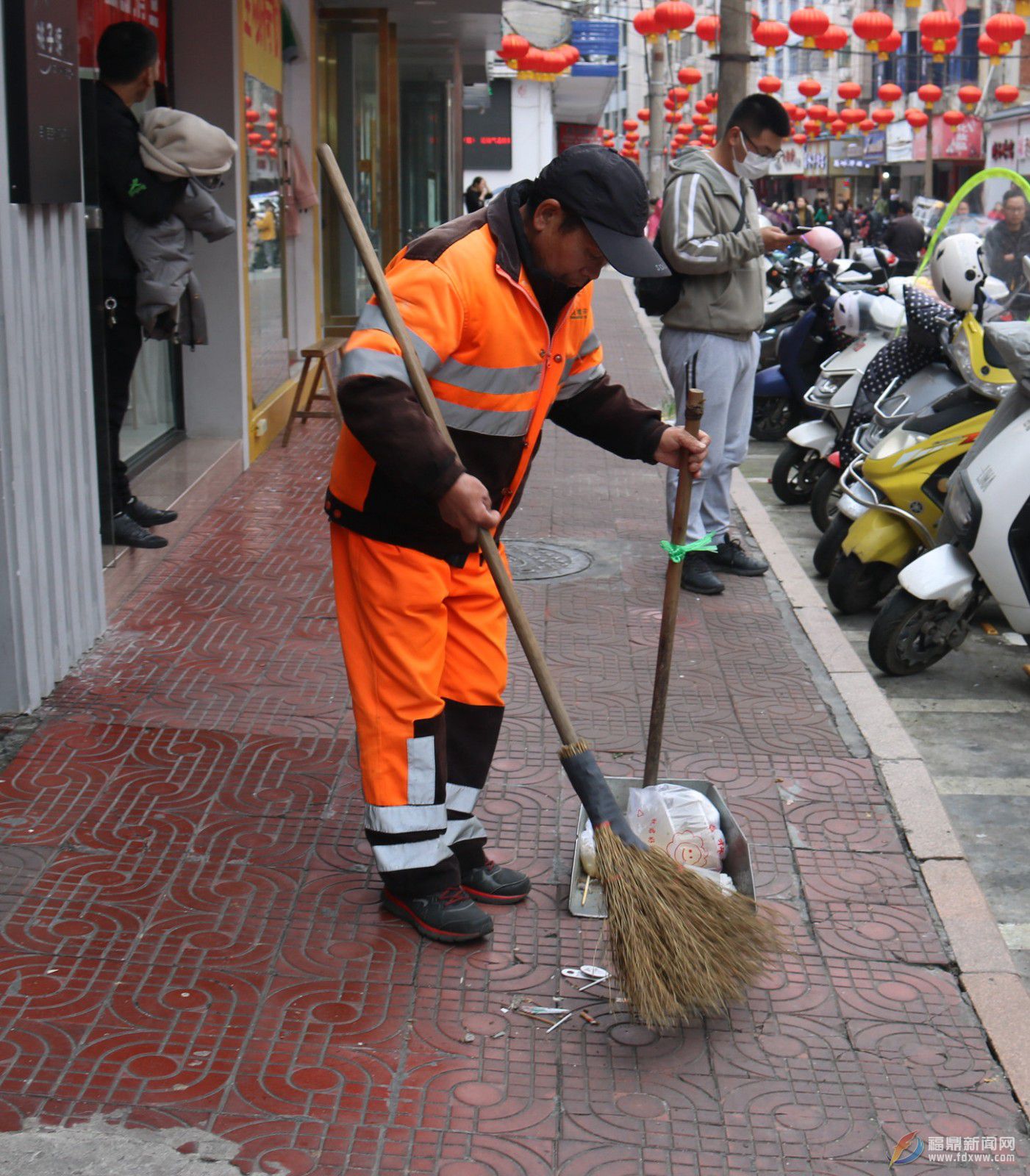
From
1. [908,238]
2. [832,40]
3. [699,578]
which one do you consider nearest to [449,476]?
[699,578]

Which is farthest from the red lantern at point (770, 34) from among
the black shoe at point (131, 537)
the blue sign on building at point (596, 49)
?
the black shoe at point (131, 537)

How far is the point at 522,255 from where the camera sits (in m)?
3.41

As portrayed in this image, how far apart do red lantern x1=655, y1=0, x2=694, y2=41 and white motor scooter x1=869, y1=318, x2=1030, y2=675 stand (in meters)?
16.6

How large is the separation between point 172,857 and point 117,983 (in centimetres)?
65

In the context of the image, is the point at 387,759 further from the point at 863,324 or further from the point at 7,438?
the point at 863,324

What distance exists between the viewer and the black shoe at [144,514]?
6.86m

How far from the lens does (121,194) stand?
6371mm

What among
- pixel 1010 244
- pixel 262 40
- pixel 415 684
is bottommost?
pixel 415 684

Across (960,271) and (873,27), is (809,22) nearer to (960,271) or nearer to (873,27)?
(873,27)

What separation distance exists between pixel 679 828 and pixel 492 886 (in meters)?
0.51

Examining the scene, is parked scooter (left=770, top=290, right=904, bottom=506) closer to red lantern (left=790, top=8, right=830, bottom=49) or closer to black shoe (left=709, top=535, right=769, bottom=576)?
black shoe (left=709, top=535, right=769, bottom=576)

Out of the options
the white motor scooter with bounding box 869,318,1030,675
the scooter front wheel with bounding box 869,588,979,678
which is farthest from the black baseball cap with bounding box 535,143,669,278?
the scooter front wheel with bounding box 869,588,979,678

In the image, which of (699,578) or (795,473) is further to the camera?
(795,473)

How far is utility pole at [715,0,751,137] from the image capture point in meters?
14.6
